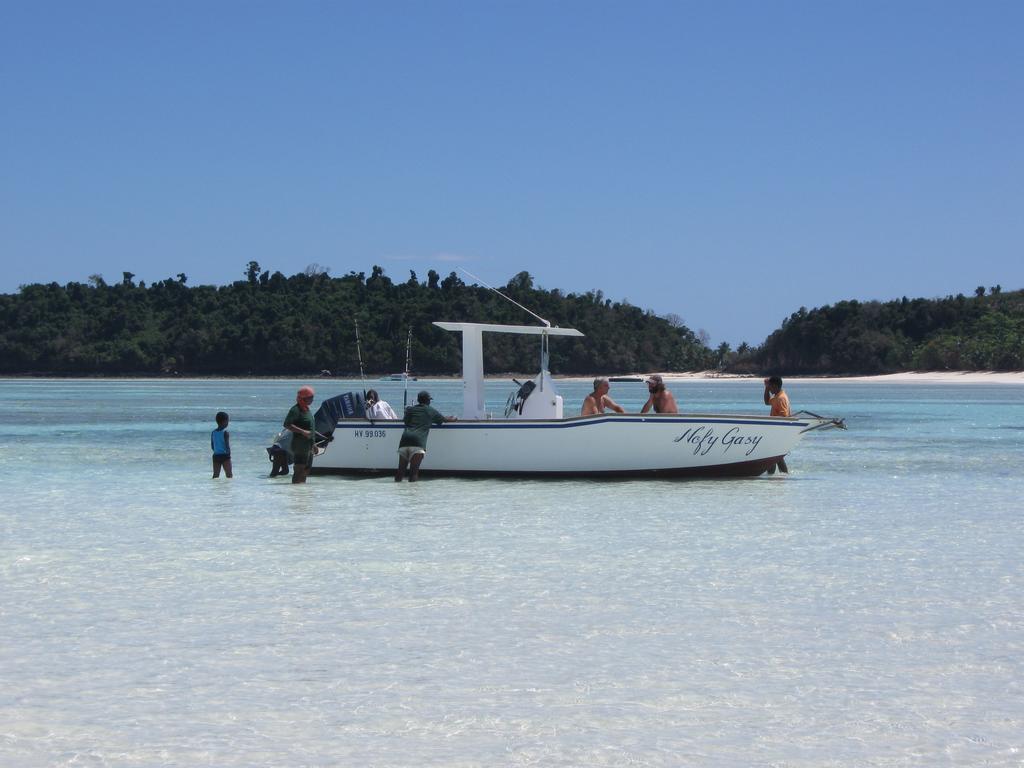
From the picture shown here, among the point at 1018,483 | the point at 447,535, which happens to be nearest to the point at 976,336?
the point at 1018,483

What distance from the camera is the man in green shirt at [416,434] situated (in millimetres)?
17812

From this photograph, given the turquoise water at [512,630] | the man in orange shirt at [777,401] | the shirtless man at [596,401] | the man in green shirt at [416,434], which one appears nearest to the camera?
the turquoise water at [512,630]

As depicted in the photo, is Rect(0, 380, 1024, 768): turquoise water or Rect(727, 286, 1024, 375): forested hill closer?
Rect(0, 380, 1024, 768): turquoise water

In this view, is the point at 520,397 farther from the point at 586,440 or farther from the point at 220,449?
the point at 220,449

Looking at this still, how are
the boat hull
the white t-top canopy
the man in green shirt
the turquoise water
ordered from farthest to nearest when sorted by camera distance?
the white t-top canopy, the man in green shirt, the boat hull, the turquoise water

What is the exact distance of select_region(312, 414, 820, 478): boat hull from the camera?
17.2 meters

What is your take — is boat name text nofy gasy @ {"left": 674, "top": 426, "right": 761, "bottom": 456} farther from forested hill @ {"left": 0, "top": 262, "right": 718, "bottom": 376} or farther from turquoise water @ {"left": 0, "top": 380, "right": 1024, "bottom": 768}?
forested hill @ {"left": 0, "top": 262, "right": 718, "bottom": 376}

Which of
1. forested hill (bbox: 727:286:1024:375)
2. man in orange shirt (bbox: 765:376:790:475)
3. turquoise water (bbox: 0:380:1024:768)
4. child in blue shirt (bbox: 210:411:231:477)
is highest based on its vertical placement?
forested hill (bbox: 727:286:1024:375)

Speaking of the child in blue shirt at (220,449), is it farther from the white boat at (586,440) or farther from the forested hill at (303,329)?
the forested hill at (303,329)

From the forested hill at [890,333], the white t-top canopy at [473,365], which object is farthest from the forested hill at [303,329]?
the white t-top canopy at [473,365]

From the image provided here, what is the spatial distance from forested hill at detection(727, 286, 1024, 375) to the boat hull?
107m

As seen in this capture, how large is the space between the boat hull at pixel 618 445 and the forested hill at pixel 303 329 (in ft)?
391

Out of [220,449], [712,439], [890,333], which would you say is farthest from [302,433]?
[890,333]

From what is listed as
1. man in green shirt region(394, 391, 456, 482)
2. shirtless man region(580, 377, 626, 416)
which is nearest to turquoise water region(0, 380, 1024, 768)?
man in green shirt region(394, 391, 456, 482)
